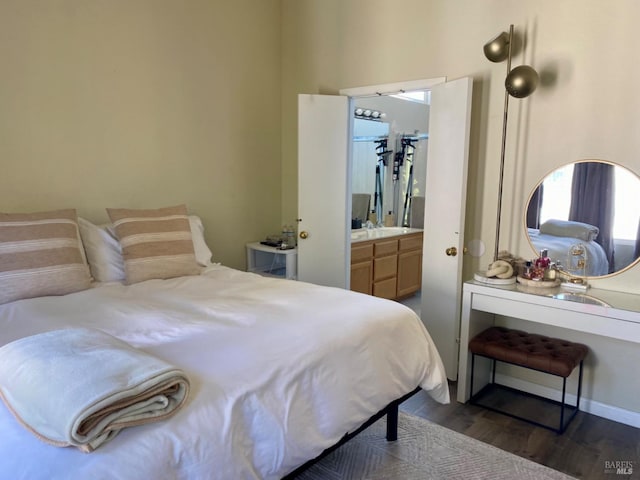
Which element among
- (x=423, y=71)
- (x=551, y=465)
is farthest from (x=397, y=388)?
(x=423, y=71)

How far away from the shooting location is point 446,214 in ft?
9.86

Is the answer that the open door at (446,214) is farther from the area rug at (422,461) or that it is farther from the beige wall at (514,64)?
the area rug at (422,461)

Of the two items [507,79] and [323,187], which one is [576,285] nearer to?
[507,79]

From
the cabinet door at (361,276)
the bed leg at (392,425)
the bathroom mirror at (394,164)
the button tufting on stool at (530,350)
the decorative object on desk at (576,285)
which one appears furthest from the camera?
the bathroom mirror at (394,164)

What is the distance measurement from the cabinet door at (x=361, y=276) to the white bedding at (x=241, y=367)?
1.75 meters

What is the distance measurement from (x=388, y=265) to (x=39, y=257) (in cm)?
323

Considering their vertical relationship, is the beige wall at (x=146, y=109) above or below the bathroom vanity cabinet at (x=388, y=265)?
above

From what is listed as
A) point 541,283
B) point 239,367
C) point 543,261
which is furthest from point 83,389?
point 543,261

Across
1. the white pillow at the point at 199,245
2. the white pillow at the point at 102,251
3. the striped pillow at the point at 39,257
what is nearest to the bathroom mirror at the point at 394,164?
the white pillow at the point at 199,245

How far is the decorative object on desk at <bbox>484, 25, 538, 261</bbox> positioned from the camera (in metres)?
2.47

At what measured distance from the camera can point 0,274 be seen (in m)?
2.15

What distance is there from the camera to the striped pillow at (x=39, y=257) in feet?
7.16

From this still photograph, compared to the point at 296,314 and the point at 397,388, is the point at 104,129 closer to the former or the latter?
the point at 296,314

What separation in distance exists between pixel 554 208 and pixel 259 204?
2366 millimetres
